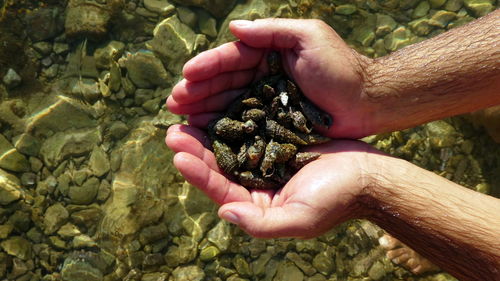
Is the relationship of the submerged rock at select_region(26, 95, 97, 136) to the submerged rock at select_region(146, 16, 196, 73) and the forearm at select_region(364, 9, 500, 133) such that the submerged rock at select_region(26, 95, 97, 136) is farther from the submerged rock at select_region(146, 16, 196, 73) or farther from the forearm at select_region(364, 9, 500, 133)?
the forearm at select_region(364, 9, 500, 133)

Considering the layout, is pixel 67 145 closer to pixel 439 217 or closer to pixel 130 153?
pixel 130 153

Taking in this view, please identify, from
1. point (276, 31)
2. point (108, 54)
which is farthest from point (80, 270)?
point (276, 31)

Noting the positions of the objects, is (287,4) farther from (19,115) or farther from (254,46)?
(19,115)

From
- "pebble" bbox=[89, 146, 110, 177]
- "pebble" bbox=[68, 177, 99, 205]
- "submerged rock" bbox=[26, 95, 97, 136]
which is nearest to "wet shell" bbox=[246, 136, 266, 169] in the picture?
"pebble" bbox=[89, 146, 110, 177]

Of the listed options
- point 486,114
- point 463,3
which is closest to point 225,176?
point 486,114

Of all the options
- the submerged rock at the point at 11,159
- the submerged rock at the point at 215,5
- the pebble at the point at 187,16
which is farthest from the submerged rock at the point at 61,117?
the submerged rock at the point at 215,5

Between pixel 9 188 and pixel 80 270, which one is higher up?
pixel 9 188
